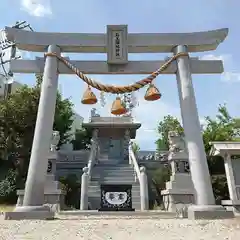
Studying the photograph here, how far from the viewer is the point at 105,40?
27.1 ft

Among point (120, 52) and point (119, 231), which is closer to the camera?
point (119, 231)

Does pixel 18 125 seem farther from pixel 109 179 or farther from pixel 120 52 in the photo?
pixel 120 52

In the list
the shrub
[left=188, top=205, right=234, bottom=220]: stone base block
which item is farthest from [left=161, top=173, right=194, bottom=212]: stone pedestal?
the shrub

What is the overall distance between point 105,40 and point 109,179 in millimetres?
8338

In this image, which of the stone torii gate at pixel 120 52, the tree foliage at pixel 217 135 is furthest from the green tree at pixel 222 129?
the stone torii gate at pixel 120 52

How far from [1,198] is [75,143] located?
33.3 ft

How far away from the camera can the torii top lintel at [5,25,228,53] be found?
8.12m

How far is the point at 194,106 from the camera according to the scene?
25.0 feet

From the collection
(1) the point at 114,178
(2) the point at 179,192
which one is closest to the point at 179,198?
(2) the point at 179,192

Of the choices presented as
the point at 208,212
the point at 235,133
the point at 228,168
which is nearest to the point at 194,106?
the point at 208,212

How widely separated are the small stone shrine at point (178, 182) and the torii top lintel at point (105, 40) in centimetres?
475

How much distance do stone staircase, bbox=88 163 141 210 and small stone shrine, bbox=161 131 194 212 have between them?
1.92 metres

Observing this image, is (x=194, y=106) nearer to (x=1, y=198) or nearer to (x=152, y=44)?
(x=152, y=44)

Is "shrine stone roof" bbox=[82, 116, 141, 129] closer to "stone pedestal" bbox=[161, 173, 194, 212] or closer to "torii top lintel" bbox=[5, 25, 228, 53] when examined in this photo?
"stone pedestal" bbox=[161, 173, 194, 212]
